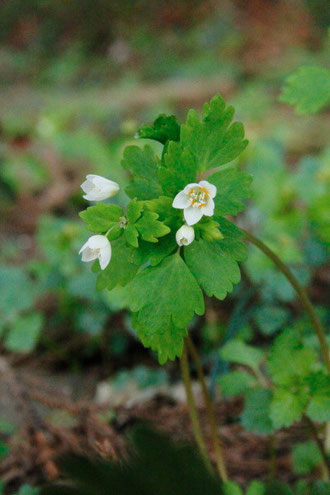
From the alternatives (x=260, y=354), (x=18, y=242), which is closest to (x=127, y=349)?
(x=260, y=354)

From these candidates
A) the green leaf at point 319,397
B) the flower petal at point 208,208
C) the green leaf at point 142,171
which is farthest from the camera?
the green leaf at point 319,397

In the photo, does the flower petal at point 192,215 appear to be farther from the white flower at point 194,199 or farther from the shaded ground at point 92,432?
the shaded ground at point 92,432

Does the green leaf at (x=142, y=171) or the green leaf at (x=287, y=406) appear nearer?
the green leaf at (x=142, y=171)

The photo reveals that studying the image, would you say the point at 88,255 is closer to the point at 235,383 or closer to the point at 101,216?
the point at 101,216

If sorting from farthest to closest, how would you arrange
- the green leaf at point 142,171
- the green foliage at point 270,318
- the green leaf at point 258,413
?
the green foliage at point 270,318
the green leaf at point 258,413
the green leaf at point 142,171

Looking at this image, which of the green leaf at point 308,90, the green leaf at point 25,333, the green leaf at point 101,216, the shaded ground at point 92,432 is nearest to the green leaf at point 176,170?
the green leaf at point 101,216

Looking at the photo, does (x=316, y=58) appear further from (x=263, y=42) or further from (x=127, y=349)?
(x=127, y=349)

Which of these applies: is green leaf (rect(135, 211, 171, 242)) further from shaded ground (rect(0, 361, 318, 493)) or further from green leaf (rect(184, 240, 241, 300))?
shaded ground (rect(0, 361, 318, 493))
